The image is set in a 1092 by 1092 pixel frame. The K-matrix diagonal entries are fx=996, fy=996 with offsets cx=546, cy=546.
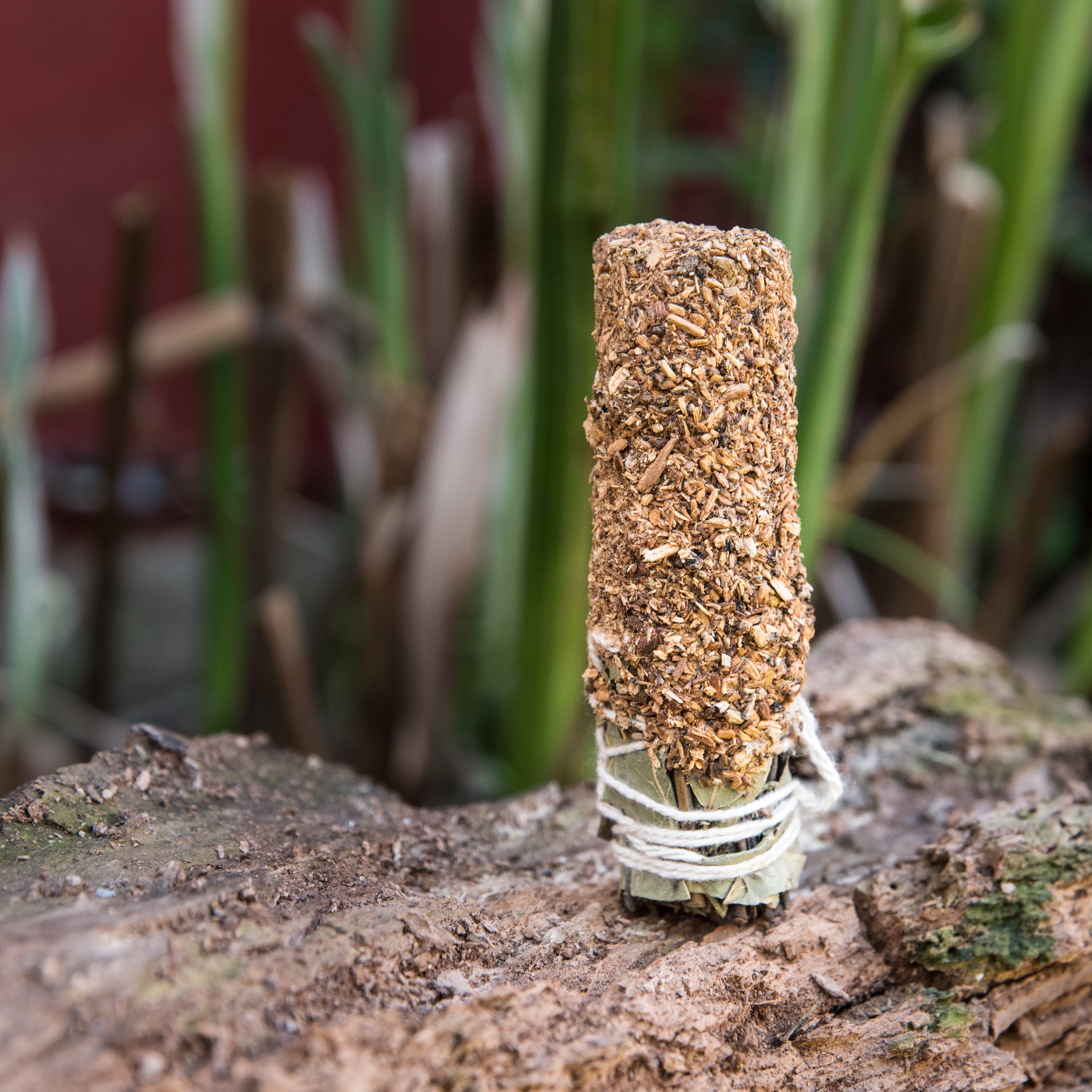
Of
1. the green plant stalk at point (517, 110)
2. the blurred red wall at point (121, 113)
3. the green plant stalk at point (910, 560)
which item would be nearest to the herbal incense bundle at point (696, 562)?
the green plant stalk at point (517, 110)

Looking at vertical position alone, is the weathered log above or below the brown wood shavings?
below

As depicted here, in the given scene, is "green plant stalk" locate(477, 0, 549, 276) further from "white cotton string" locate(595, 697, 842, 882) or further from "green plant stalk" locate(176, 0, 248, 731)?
"white cotton string" locate(595, 697, 842, 882)

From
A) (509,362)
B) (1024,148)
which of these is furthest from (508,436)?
(1024,148)

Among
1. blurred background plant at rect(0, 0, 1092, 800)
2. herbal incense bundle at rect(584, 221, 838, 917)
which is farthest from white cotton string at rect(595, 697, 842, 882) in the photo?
blurred background plant at rect(0, 0, 1092, 800)

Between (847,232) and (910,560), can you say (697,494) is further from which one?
(910,560)

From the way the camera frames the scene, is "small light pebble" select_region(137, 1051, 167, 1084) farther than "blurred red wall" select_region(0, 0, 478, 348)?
No

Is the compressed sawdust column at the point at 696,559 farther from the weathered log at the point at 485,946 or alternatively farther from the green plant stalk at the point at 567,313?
the green plant stalk at the point at 567,313

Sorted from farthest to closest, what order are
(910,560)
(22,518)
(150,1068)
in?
(910,560) → (22,518) → (150,1068)

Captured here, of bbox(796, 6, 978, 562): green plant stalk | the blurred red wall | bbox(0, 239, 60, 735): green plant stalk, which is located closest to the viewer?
bbox(796, 6, 978, 562): green plant stalk
